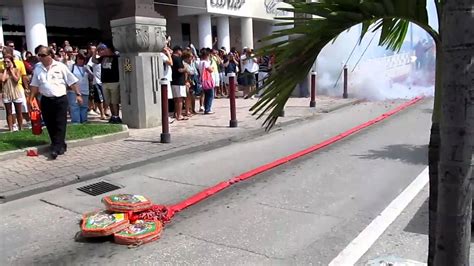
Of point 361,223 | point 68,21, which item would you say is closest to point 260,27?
point 68,21

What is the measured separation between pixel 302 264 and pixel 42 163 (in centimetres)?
510

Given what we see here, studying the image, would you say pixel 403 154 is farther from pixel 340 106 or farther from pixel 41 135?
pixel 340 106

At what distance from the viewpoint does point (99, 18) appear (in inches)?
830

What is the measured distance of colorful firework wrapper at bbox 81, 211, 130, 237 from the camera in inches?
177

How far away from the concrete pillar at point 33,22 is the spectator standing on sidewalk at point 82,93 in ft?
16.9

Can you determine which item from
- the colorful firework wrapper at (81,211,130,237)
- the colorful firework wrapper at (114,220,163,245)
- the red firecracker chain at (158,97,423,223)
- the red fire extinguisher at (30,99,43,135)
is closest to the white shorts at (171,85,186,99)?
the red fire extinguisher at (30,99,43,135)

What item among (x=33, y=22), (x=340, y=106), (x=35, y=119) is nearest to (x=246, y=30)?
(x=340, y=106)

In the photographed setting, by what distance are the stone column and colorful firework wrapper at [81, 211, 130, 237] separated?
5878mm

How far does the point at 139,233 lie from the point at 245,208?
136 cm

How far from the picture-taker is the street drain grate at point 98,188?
6.25 metres

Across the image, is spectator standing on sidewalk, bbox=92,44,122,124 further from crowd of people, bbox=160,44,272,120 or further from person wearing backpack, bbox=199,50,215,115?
person wearing backpack, bbox=199,50,215,115

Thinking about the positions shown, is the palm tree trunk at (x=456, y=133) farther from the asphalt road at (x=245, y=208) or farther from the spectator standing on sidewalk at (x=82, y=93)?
the spectator standing on sidewalk at (x=82, y=93)

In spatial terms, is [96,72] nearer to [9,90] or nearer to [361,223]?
[9,90]

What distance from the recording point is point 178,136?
976 centimetres
